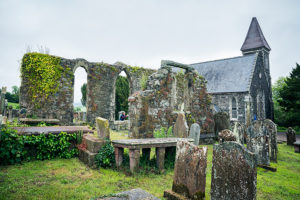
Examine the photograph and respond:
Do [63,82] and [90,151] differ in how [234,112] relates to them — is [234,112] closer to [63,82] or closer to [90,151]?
[63,82]

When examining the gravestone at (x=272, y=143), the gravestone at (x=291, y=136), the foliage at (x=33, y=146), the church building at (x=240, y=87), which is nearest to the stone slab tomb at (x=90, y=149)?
the foliage at (x=33, y=146)

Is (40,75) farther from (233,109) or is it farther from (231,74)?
(231,74)

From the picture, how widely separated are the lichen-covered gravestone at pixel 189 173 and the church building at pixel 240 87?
1630 cm

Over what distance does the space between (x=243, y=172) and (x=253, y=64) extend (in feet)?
69.2

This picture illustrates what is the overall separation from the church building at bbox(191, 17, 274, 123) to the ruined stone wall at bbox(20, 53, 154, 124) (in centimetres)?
1181

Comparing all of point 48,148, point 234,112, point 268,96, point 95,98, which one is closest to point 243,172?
point 48,148

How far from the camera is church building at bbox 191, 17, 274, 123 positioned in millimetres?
19375

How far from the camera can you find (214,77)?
76.8 ft

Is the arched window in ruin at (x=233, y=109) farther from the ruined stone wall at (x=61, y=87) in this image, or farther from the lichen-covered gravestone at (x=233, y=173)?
the lichen-covered gravestone at (x=233, y=173)

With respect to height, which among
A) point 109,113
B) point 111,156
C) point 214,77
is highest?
point 214,77

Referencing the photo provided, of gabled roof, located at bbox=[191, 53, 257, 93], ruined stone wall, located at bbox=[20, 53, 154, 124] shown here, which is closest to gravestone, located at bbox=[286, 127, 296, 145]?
gabled roof, located at bbox=[191, 53, 257, 93]

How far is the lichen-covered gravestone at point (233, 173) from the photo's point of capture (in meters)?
2.52

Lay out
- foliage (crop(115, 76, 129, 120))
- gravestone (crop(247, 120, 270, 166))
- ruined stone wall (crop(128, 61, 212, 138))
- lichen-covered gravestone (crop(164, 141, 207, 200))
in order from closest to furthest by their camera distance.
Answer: lichen-covered gravestone (crop(164, 141, 207, 200)) < gravestone (crop(247, 120, 270, 166)) < ruined stone wall (crop(128, 61, 212, 138)) < foliage (crop(115, 76, 129, 120))

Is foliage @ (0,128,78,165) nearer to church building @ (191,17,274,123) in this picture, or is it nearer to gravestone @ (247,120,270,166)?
gravestone @ (247,120,270,166)
